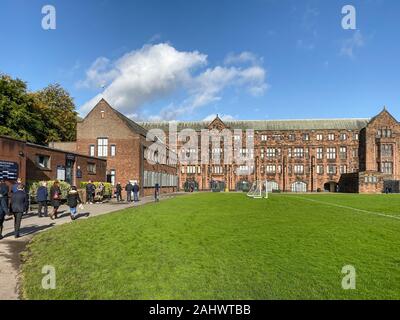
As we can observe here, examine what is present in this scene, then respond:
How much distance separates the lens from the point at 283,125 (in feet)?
257

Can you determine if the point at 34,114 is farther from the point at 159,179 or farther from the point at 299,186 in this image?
the point at 299,186

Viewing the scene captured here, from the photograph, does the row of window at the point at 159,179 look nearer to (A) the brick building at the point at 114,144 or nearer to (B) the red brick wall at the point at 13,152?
(A) the brick building at the point at 114,144

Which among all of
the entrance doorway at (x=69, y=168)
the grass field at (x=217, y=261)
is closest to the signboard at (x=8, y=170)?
the grass field at (x=217, y=261)

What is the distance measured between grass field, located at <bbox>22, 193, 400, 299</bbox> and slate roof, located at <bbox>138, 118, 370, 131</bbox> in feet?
217

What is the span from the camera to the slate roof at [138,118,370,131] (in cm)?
7594

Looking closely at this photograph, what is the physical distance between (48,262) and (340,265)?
7335 mm

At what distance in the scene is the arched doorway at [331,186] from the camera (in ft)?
236

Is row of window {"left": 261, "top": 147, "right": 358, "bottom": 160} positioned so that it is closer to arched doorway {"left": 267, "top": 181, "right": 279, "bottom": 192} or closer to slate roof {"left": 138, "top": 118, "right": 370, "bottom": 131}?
slate roof {"left": 138, "top": 118, "right": 370, "bottom": 131}

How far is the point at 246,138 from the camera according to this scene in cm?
7612

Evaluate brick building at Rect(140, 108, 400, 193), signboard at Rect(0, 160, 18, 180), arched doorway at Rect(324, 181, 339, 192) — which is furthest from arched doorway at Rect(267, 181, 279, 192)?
signboard at Rect(0, 160, 18, 180)

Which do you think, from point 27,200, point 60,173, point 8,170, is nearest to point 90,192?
point 60,173

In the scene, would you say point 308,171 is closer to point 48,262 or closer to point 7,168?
point 7,168

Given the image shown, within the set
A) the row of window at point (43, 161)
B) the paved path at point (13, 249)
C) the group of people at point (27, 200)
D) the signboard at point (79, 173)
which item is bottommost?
the paved path at point (13, 249)
